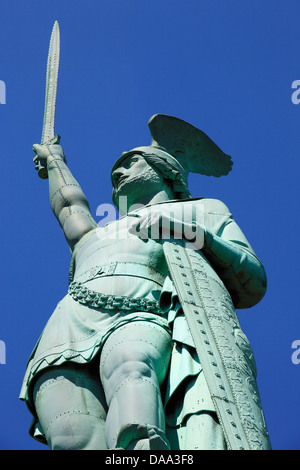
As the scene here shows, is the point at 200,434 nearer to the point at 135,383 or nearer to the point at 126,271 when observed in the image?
the point at 135,383

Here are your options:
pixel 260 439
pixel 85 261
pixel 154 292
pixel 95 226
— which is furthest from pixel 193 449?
pixel 95 226

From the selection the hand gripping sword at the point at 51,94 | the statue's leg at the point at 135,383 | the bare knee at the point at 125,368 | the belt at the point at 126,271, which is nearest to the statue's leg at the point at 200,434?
the statue's leg at the point at 135,383

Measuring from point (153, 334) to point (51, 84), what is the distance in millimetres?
5316

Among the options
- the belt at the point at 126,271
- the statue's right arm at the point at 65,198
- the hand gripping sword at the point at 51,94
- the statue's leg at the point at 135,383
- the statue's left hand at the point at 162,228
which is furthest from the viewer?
the hand gripping sword at the point at 51,94

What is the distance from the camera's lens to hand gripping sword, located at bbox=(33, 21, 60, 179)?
1312cm

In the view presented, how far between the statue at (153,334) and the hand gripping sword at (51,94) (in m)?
1.73

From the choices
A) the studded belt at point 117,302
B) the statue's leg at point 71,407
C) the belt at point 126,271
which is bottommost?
the statue's leg at point 71,407

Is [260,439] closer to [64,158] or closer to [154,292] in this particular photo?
[154,292]

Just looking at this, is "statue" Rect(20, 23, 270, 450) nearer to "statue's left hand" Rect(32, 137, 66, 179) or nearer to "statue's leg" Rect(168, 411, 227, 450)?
"statue's leg" Rect(168, 411, 227, 450)

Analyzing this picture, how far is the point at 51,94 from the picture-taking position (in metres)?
13.6

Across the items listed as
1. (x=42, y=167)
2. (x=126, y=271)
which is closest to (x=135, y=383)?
(x=126, y=271)

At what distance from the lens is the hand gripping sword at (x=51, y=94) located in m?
13.1

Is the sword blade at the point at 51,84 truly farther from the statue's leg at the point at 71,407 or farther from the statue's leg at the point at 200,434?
the statue's leg at the point at 200,434
